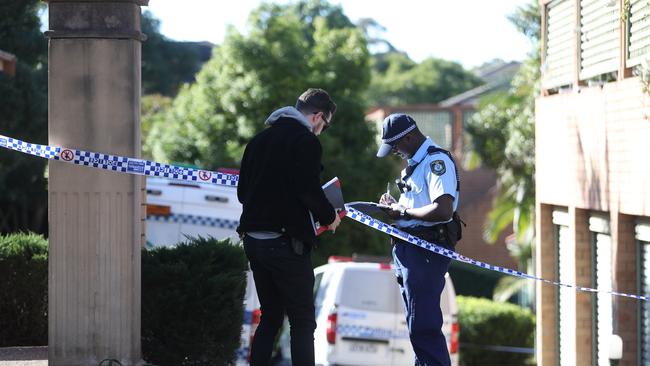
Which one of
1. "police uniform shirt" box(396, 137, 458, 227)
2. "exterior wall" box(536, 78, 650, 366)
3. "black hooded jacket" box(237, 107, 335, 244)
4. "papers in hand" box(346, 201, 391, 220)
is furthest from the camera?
"exterior wall" box(536, 78, 650, 366)

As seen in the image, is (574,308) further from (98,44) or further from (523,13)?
(523,13)

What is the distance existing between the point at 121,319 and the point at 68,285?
384mm

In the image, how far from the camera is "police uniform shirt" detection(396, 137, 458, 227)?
23.5ft

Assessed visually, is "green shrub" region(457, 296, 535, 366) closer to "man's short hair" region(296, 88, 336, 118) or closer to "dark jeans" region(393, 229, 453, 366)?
"dark jeans" region(393, 229, 453, 366)

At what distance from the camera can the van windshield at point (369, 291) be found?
51.5ft

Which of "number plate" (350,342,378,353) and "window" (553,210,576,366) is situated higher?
"window" (553,210,576,366)

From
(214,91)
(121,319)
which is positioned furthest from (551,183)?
(214,91)

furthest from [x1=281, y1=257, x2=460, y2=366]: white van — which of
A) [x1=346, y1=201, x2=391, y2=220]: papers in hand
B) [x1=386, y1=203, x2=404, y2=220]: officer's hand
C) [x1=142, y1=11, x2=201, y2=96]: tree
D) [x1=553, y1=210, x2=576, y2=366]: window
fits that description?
[x1=142, y1=11, x2=201, y2=96]: tree

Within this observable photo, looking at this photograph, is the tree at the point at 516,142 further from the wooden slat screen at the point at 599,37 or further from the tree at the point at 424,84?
the tree at the point at 424,84

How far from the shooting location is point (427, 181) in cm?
728

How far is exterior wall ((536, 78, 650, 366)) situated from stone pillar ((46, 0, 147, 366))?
4296 mm

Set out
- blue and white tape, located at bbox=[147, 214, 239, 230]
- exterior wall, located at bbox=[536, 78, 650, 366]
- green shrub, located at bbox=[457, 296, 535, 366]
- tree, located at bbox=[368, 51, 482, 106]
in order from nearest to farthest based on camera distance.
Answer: exterior wall, located at bbox=[536, 78, 650, 366] → blue and white tape, located at bbox=[147, 214, 239, 230] → green shrub, located at bbox=[457, 296, 535, 366] → tree, located at bbox=[368, 51, 482, 106]

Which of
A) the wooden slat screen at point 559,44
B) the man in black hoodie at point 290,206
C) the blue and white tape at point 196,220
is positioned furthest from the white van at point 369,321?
the man in black hoodie at point 290,206

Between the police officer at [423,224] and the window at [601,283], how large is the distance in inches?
160
